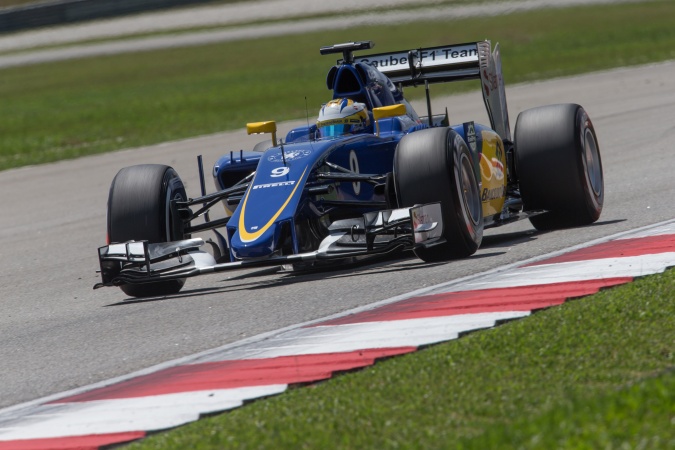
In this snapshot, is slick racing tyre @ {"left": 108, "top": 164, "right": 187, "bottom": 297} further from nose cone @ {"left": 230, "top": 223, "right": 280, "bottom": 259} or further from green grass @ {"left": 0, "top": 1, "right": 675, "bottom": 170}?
green grass @ {"left": 0, "top": 1, "right": 675, "bottom": 170}

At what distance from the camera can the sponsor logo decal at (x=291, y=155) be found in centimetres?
878

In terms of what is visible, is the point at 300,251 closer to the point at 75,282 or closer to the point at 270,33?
the point at 75,282

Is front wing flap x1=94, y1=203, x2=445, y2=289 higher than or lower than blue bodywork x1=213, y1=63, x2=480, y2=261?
lower

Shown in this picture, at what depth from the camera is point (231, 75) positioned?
117ft

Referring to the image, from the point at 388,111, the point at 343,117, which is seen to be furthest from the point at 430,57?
the point at 388,111

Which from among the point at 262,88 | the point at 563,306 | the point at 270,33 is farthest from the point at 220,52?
the point at 563,306

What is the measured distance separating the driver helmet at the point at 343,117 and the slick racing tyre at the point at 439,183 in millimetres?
1171

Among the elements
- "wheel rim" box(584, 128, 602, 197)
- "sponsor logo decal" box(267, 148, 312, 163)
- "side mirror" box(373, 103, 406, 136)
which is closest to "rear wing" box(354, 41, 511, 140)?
"wheel rim" box(584, 128, 602, 197)

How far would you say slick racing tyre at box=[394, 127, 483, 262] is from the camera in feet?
27.0

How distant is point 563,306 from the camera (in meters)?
6.16

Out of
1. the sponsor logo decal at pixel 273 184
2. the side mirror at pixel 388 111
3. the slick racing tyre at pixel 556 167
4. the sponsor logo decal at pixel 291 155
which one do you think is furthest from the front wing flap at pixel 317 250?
the slick racing tyre at pixel 556 167

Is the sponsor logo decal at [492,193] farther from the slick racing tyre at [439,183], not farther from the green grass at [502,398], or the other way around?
the green grass at [502,398]

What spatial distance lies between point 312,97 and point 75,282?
17954 mm

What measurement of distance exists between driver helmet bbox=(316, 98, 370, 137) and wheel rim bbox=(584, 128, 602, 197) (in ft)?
5.78
